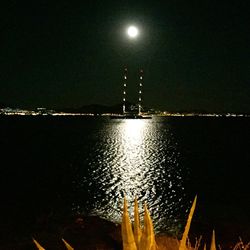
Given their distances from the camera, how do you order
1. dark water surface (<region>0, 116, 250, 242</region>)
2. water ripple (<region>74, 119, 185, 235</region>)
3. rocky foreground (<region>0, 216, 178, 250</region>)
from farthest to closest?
water ripple (<region>74, 119, 185, 235</region>)
dark water surface (<region>0, 116, 250, 242</region>)
rocky foreground (<region>0, 216, 178, 250</region>)

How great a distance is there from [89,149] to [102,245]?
5861 centimetres

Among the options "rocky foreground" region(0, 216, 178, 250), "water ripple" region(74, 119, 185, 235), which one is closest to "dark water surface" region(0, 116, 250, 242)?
"water ripple" region(74, 119, 185, 235)

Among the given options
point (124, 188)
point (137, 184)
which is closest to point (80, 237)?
point (124, 188)

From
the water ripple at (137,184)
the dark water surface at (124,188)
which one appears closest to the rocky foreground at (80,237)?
the dark water surface at (124,188)

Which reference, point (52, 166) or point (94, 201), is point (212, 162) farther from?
point (94, 201)

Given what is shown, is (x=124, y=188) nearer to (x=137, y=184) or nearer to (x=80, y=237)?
(x=137, y=184)

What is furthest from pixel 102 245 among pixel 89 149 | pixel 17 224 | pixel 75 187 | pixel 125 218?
pixel 89 149

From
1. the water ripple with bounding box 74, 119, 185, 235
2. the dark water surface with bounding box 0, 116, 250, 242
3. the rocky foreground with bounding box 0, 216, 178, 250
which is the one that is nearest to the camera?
the rocky foreground with bounding box 0, 216, 178, 250

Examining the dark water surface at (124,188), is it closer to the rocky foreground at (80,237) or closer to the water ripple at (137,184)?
the water ripple at (137,184)

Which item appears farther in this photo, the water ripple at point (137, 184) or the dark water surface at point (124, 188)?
the water ripple at point (137, 184)

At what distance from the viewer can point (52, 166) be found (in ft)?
169

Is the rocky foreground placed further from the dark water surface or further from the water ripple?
the water ripple

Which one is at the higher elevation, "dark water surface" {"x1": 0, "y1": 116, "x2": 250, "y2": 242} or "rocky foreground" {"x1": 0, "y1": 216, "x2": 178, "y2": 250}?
"rocky foreground" {"x1": 0, "y1": 216, "x2": 178, "y2": 250}

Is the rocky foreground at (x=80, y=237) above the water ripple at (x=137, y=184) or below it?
above
